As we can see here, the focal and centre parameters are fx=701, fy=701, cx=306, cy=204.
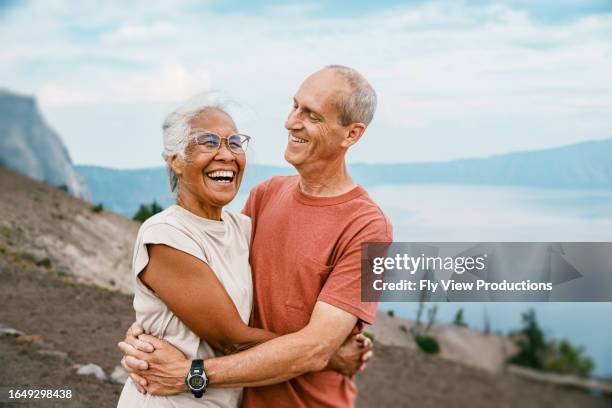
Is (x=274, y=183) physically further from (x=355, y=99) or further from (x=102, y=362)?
(x=102, y=362)

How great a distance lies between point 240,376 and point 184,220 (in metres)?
A: 0.66

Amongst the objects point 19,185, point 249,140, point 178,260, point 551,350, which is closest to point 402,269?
point 551,350

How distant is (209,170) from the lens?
2.90 m

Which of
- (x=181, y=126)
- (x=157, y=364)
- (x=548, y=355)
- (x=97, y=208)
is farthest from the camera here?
(x=97, y=208)

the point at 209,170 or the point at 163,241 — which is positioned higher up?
the point at 209,170

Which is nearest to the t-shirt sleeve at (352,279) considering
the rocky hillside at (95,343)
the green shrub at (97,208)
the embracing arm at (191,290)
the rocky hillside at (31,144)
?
the embracing arm at (191,290)

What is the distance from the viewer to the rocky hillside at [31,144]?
16.3m

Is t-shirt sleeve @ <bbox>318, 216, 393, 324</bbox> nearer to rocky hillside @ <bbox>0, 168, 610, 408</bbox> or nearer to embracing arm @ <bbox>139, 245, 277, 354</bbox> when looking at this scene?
embracing arm @ <bbox>139, 245, 277, 354</bbox>

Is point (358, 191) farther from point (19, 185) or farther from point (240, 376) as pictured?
point (19, 185)

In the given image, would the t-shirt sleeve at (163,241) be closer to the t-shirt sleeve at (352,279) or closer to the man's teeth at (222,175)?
the man's teeth at (222,175)

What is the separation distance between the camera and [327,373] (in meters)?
3.10

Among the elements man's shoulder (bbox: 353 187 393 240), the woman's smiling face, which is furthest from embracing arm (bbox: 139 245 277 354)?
man's shoulder (bbox: 353 187 393 240)

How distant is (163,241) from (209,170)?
38 centimetres

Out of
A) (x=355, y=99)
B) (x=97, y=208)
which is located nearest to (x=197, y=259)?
(x=355, y=99)
